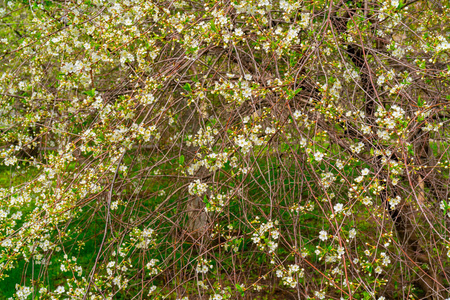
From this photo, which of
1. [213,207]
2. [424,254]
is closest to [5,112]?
[213,207]

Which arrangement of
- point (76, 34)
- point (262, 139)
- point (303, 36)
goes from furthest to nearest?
point (303, 36) < point (76, 34) < point (262, 139)

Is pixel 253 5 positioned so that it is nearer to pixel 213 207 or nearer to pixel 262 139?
pixel 262 139

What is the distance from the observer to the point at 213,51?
126 inches

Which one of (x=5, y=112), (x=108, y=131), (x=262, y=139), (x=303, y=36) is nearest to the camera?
(x=262, y=139)

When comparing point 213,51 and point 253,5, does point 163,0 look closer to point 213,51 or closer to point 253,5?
point 213,51

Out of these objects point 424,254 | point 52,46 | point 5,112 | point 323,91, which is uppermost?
point 52,46

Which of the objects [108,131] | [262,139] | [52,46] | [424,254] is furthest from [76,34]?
[424,254]

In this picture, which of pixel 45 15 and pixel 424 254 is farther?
pixel 424 254

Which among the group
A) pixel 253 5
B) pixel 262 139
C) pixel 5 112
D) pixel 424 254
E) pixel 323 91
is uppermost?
pixel 253 5

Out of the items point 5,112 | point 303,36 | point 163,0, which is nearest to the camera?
point 163,0

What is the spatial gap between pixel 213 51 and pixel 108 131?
1.19 m

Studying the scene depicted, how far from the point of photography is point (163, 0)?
3014 mm

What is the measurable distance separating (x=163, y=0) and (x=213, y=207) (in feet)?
5.48

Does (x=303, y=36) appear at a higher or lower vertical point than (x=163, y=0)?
lower
